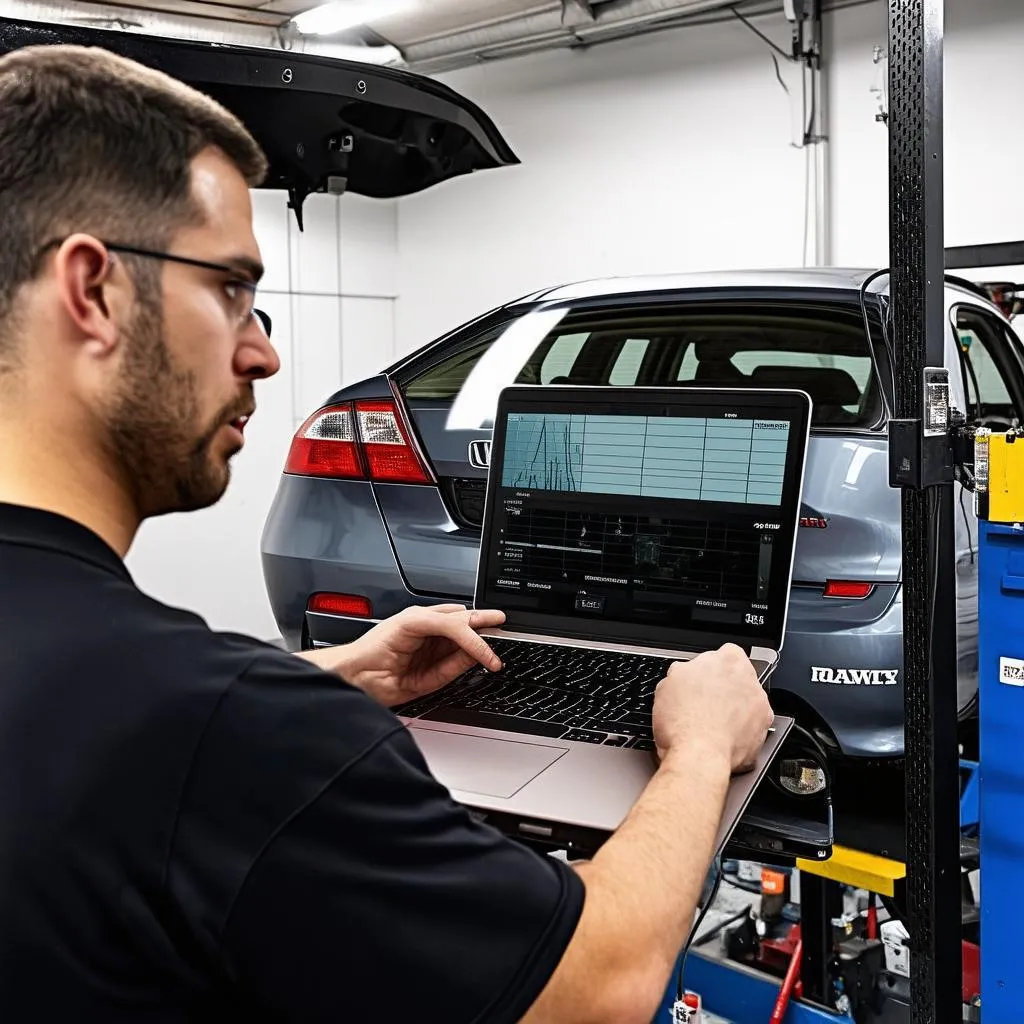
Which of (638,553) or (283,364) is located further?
(283,364)

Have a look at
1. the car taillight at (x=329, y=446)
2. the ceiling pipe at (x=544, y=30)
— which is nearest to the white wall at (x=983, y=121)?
the ceiling pipe at (x=544, y=30)

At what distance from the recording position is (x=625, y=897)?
2.66 feet

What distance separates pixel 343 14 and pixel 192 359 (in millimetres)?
6431

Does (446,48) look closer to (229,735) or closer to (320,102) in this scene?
(320,102)

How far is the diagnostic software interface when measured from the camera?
1.66 meters

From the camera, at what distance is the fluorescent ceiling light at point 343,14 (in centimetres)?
642

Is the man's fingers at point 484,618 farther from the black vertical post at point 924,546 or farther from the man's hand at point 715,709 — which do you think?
the black vertical post at point 924,546

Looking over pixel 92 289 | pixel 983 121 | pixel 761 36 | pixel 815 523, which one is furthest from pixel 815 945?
pixel 761 36

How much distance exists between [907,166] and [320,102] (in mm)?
1566

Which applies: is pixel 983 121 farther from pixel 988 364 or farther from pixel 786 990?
pixel 786 990

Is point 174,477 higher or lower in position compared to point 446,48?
lower

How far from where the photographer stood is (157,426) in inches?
31.0

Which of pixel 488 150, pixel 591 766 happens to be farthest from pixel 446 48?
pixel 591 766

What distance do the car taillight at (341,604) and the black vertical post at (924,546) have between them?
51.0 inches
